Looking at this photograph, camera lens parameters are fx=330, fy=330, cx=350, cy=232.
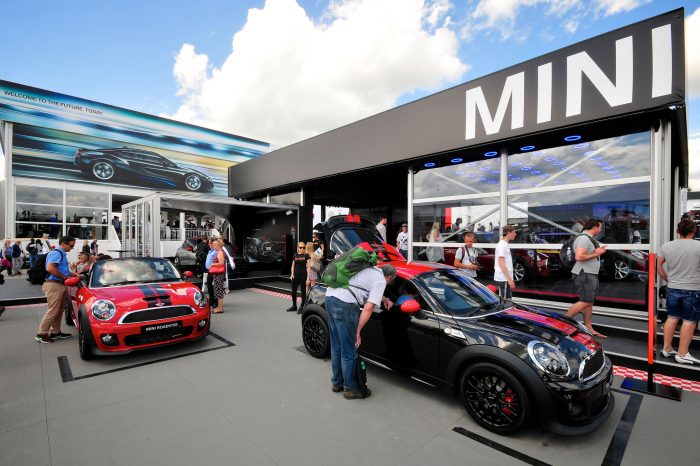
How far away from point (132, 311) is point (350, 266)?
120 inches

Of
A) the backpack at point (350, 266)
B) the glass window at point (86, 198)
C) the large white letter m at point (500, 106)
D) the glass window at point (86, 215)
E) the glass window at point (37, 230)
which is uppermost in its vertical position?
the large white letter m at point (500, 106)

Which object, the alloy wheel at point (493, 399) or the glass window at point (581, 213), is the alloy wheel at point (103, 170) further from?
the alloy wheel at point (493, 399)

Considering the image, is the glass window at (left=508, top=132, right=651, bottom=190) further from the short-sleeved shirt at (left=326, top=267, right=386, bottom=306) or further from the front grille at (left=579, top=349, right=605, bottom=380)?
the short-sleeved shirt at (left=326, top=267, right=386, bottom=306)

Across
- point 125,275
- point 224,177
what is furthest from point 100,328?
point 224,177

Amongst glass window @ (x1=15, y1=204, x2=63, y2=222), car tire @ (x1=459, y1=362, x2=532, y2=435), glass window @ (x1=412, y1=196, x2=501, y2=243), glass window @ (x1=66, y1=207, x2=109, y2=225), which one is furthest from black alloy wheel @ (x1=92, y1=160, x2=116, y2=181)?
car tire @ (x1=459, y1=362, x2=532, y2=435)

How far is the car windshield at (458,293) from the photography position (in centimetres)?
→ 328

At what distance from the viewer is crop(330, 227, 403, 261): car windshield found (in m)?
6.55

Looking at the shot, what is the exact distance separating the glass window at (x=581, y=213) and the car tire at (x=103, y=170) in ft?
71.5

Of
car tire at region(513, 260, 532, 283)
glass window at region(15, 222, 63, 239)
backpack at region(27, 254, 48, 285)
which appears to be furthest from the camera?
glass window at region(15, 222, 63, 239)

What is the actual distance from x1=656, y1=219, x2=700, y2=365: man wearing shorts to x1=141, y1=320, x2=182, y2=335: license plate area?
610 centimetres

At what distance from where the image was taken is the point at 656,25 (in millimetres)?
4477

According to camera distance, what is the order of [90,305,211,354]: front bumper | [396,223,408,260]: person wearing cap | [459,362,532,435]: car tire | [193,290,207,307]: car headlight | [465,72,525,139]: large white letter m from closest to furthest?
1. [459,362,532,435]: car tire
2. [90,305,211,354]: front bumper
3. [193,290,207,307]: car headlight
4. [465,72,525,139]: large white letter m
5. [396,223,408,260]: person wearing cap

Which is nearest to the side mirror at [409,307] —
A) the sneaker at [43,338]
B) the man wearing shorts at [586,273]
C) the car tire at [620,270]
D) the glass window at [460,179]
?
the man wearing shorts at [586,273]

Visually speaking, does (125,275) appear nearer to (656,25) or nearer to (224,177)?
(656,25)
